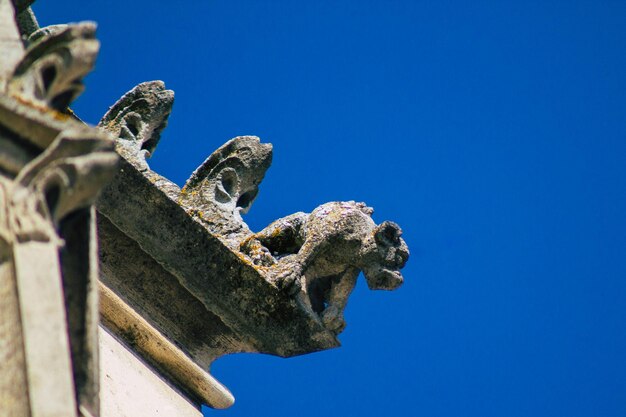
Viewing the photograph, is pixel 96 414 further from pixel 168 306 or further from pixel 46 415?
pixel 168 306

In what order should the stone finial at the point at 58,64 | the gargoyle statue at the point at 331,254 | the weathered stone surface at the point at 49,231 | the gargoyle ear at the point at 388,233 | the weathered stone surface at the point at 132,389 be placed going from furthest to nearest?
1. the gargoyle ear at the point at 388,233
2. the gargoyle statue at the point at 331,254
3. the weathered stone surface at the point at 132,389
4. the stone finial at the point at 58,64
5. the weathered stone surface at the point at 49,231

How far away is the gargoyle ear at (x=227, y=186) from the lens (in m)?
8.76

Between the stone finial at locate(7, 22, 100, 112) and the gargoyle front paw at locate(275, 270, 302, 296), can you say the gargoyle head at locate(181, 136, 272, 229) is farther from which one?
the stone finial at locate(7, 22, 100, 112)

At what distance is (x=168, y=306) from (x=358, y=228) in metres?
1.15

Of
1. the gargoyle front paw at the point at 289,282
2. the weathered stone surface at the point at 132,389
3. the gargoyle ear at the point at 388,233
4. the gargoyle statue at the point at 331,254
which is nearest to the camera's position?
the weathered stone surface at the point at 132,389

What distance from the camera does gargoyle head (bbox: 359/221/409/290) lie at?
845 centimetres

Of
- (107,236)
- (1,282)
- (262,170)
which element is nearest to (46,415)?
(1,282)

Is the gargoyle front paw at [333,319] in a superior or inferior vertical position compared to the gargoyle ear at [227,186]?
inferior

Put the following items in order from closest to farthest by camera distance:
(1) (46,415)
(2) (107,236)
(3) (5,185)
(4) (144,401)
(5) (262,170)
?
(1) (46,415), (3) (5,185), (4) (144,401), (2) (107,236), (5) (262,170)

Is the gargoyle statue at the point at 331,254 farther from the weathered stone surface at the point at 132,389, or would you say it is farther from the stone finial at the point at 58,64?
the stone finial at the point at 58,64

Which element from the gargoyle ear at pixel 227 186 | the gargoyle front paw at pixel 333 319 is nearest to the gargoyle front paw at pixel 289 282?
the gargoyle front paw at pixel 333 319

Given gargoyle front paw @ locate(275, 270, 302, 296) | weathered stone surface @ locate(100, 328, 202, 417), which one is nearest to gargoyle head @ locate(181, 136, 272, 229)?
gargoyle front paw @ locate(275, 270, 302, 296)

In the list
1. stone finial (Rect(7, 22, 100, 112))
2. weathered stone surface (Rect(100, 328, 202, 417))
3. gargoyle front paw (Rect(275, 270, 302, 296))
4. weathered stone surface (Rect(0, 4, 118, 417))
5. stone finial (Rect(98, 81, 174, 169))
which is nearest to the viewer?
weathered stone surface (Rect(0, 4, 118, 417))

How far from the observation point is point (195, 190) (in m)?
8.65
